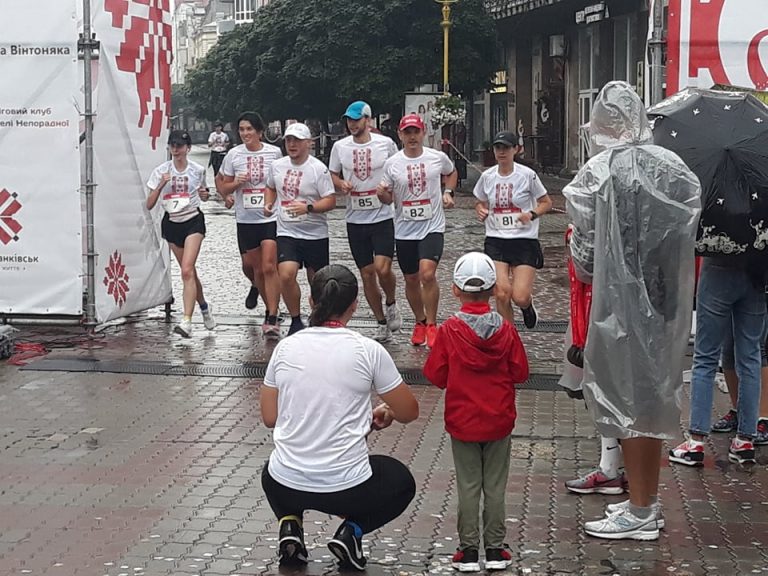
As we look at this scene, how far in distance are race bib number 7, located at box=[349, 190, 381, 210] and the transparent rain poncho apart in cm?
511

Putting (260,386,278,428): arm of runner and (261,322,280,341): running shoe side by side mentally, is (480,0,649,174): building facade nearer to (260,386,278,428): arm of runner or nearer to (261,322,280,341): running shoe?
(261,322,280,341): running shoe

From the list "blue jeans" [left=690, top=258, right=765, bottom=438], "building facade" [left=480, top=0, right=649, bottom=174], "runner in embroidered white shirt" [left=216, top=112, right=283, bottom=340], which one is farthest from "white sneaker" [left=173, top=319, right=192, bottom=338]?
"building facade" [left=480, top=0, right=649, bottom=174]

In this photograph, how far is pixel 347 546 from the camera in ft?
16.9

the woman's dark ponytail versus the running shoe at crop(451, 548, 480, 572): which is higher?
the woman's dark ponytail

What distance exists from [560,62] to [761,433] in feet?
109

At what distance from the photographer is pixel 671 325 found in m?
5.65

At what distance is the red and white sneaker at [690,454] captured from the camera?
22.8ft

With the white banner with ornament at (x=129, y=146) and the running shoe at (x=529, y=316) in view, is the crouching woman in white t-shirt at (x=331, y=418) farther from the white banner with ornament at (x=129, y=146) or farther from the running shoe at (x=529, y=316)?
the white banner with ornament at (x=129, y=146)

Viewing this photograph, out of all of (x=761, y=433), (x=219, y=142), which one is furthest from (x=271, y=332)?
(x=219, y=142)

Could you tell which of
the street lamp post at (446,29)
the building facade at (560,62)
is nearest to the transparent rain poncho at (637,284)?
the building facade at (560,62)

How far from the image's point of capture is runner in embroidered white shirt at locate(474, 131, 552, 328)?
9805 millimetres

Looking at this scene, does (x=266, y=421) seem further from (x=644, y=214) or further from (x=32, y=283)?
(x=32, y=283)

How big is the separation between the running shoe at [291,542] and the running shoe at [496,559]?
0.76 metres

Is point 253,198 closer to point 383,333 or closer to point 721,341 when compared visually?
point 383,333
